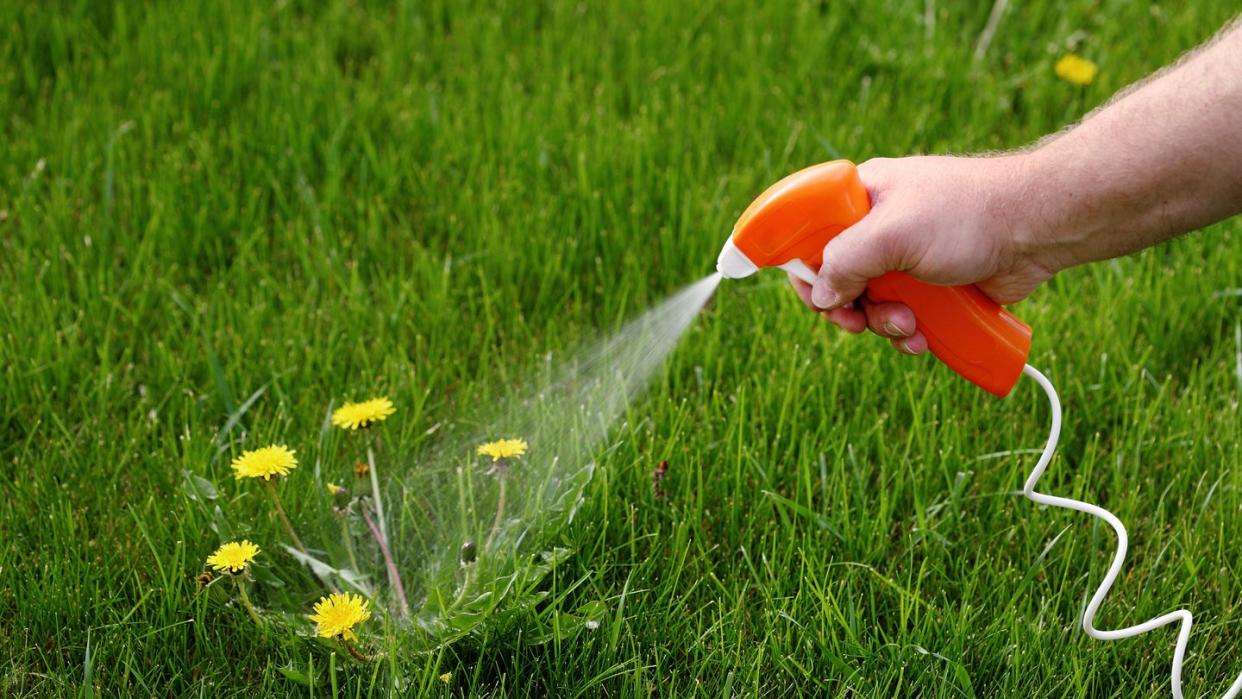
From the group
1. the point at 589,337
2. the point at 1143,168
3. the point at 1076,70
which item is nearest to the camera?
the point at 1143,168

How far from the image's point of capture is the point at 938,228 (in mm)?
1609

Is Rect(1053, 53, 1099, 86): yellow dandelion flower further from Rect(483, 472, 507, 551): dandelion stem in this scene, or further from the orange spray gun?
Rect(483, 472, 507, 551): dandelion stem

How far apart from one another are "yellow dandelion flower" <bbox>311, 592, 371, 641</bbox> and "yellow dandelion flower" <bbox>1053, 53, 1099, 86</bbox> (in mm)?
2184

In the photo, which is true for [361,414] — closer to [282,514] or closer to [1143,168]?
[282,514]

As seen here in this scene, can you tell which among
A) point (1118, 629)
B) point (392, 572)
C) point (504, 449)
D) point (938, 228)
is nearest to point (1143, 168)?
point (938, 228)

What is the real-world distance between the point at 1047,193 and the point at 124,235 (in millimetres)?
1720

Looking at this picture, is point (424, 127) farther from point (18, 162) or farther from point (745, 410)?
point (745, 410)

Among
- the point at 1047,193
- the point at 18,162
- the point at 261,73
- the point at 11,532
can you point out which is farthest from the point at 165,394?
the point at 1047,193

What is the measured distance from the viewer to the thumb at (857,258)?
64.1 inches

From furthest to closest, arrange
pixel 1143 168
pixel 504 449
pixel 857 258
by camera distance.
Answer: pixel 504 449
pixel 857 258
pixel 1143 168

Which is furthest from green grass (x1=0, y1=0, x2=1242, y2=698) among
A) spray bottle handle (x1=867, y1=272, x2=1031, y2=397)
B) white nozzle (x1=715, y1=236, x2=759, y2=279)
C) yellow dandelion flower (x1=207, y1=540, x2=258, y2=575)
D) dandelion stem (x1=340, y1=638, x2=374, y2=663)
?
white nozzle (x1=715, y1=236, x2=759, y2=279)

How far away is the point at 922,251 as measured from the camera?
1.63 metres

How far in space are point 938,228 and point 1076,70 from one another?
5.74ft

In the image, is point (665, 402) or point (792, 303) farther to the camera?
point (792, 303)
